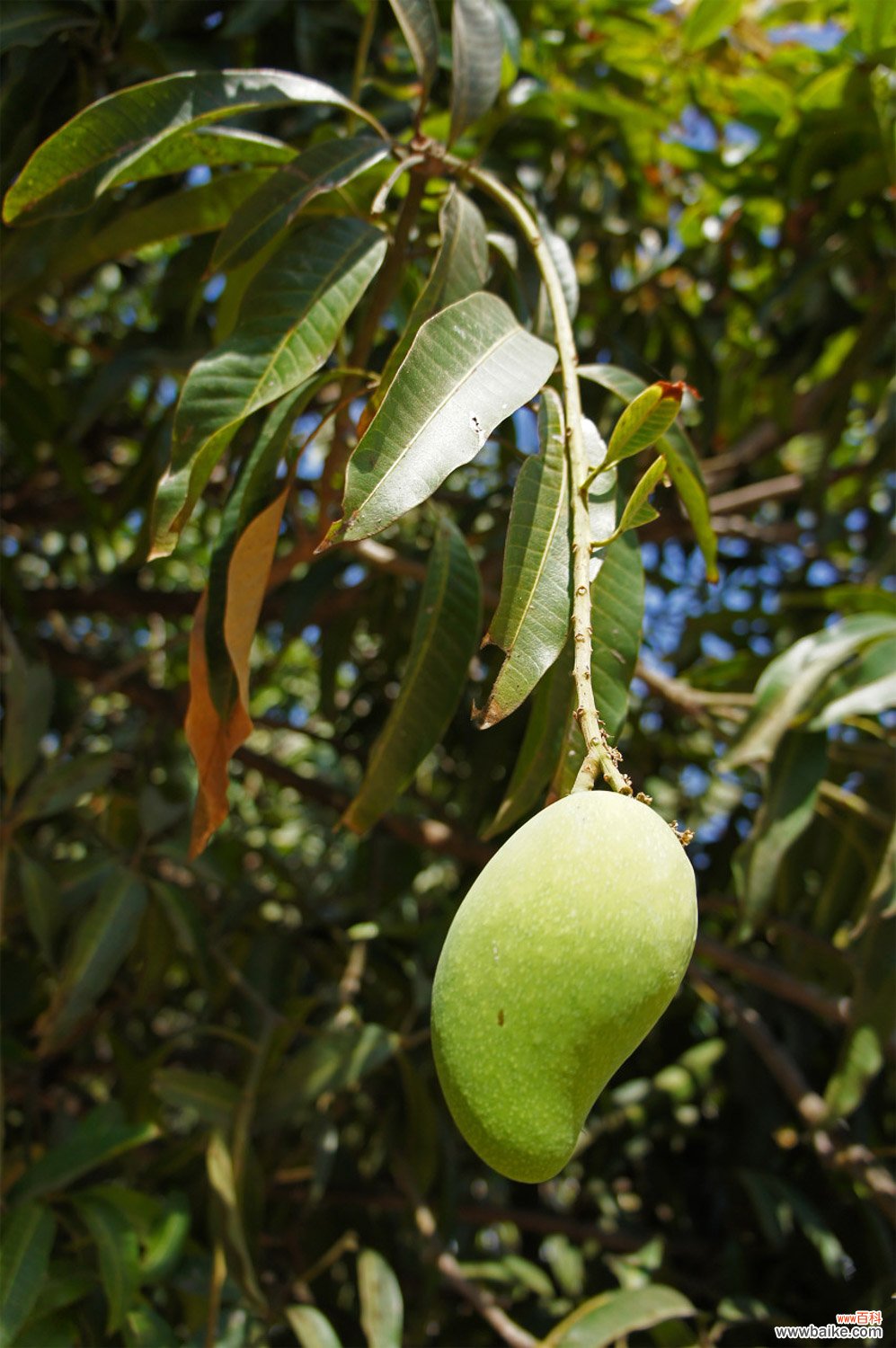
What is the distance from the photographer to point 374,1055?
1.31 metres

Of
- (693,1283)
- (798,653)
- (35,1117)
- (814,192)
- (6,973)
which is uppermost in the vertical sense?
(814,192)

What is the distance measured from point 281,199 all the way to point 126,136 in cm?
14

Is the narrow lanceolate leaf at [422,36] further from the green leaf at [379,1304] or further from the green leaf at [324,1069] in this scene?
the green leaf at [379,1304]

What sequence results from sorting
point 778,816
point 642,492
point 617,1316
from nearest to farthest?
Result: point 642,492 < point 778,816 < point 617,1316

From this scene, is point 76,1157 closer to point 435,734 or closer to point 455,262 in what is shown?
point 435,734

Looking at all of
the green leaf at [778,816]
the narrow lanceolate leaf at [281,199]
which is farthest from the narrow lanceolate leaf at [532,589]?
the green leaf at [778,816]

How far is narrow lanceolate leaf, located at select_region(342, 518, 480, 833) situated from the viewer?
0.90 metres

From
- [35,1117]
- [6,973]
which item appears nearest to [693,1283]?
[35,1117]

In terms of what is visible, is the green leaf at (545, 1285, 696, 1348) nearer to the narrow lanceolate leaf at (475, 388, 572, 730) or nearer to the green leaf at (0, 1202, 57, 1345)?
the green leaf at (0, 1202, 57, 1345)

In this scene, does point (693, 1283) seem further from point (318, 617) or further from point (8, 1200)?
point (318, 617)

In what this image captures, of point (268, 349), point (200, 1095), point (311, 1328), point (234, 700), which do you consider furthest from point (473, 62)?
point (311, 1328)

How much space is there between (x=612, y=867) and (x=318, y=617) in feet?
4.78

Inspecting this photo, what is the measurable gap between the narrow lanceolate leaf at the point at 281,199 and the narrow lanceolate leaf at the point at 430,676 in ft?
0.95

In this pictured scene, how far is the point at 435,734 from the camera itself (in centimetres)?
91
